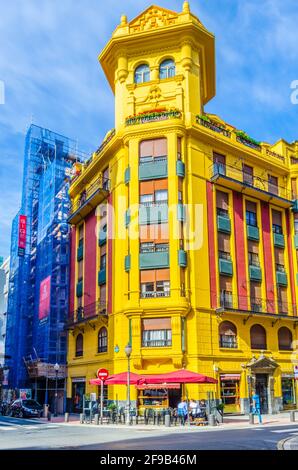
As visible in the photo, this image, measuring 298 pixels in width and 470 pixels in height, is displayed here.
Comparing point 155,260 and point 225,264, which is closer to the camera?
point 155,260

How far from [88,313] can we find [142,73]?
757 inches

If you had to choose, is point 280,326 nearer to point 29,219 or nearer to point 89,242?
point 89,242

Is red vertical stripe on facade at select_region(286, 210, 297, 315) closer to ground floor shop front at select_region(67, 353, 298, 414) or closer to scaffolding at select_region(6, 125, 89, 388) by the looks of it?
ground floor shop front at select_region(67, 353, 298, 414)

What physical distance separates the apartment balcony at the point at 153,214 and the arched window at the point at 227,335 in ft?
27.4

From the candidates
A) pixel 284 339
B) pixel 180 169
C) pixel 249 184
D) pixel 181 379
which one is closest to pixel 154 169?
pixel 180 169

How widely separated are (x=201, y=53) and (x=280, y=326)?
22.2 m

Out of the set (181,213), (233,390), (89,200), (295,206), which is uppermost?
(89,200)

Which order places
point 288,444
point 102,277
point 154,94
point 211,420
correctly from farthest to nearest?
Result: point 154,94, point 102,277, point 211,420, point 288,444

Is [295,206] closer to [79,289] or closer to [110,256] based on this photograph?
[110,256]

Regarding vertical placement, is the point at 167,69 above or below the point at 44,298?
above

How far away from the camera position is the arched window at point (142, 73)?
39.7 metres

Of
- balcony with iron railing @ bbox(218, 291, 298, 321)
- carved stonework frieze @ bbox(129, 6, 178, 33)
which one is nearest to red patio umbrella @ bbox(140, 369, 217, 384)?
balcony with iron railing @ bbox(218, 291, 298, 321)

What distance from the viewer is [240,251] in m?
37.6
